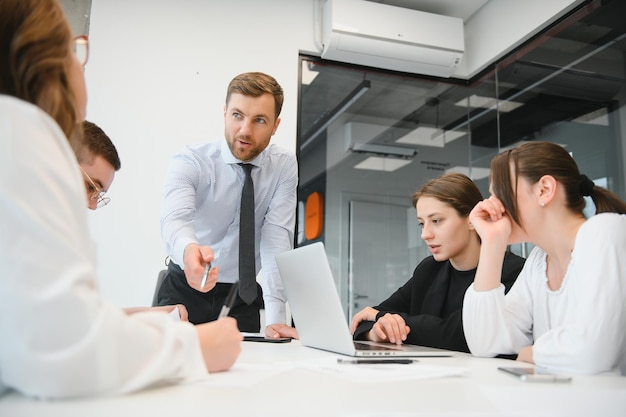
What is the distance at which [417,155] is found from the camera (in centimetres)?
422

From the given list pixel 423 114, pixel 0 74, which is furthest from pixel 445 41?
pixel 0 74

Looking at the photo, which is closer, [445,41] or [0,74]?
[0,74]

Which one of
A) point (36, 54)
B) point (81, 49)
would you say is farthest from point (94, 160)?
point (36, 54)

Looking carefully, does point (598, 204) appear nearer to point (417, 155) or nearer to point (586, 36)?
point (586, 36)

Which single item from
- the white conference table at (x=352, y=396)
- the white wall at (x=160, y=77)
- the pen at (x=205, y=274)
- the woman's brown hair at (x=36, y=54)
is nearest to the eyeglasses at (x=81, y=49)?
the woman's brown hair at (x=36, y=54)

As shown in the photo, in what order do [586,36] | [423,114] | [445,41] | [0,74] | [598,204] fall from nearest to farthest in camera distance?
[0,74] < [598,204] < [586,36] < [445,41] < [423,114]

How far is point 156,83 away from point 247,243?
5.80ft

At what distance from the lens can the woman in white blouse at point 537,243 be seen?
1171mm

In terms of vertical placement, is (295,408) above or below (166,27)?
below

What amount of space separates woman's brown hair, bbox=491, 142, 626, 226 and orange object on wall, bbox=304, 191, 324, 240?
8.63 feet

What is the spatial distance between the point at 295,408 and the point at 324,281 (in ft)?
1.93

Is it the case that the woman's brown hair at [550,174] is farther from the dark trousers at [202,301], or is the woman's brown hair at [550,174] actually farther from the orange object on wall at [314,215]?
the orange object on wall at [314,215]

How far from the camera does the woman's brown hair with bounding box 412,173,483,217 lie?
201 cm

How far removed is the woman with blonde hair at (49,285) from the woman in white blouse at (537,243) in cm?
88
